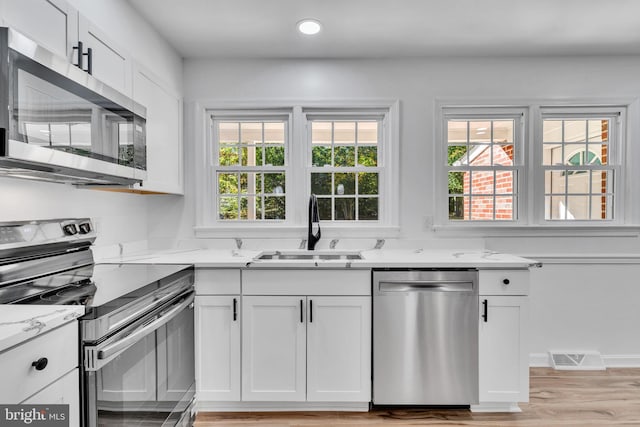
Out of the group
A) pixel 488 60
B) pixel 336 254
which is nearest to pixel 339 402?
pixel 336 254

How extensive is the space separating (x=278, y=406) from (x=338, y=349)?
0.52 meters

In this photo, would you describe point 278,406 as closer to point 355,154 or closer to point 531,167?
point 355,154

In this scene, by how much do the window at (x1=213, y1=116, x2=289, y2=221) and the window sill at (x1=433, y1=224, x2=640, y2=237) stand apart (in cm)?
130

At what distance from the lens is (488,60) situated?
2848 mm

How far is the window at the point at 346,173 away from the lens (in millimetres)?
2967

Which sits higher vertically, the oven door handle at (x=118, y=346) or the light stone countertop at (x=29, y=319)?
the light stone countertop at (x=29, y=319)

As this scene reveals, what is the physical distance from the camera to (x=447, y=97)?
285 cm

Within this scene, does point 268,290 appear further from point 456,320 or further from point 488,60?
point 488,60

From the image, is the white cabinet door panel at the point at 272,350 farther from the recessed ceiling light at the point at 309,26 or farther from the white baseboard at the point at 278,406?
the recessed ceiling light at the point at 309,26

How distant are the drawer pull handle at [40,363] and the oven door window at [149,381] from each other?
7.7 inches

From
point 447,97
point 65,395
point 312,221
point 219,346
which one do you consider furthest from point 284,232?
point 65,395

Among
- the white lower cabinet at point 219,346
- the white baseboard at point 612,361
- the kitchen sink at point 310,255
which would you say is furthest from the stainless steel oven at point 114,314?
the white baseboard at point 612,361

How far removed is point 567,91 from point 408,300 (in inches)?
83.5

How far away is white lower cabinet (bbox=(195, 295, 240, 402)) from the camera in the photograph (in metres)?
2.15
